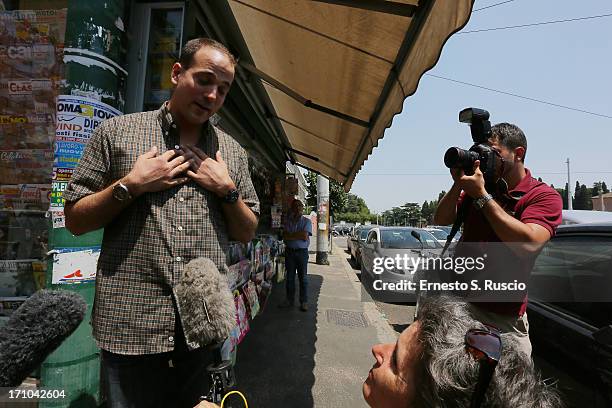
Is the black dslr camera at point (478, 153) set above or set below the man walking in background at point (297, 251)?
above

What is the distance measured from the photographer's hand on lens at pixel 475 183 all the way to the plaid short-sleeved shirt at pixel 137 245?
53.8 inches

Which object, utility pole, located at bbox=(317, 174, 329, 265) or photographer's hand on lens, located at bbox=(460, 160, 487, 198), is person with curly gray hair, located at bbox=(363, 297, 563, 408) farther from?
utility pole, located at bbox=(317, 174, 329, 265)

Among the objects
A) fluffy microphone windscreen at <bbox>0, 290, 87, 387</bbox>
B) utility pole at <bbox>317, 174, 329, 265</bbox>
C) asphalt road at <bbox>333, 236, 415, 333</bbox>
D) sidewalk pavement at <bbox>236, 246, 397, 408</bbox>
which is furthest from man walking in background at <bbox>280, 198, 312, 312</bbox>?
utility pole at <bbox>317, 174, 329, 265</bbox>

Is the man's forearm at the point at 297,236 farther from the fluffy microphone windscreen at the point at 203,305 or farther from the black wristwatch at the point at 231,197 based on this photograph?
the fluffy microphone windscreen at the point at 203,305

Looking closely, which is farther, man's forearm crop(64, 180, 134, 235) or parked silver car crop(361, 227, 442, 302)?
parked silver car crop(361, 227, 442, 302)

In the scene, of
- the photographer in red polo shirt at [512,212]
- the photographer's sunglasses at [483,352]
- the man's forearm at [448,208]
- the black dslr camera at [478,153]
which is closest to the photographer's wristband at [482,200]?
the photographer in red polo shirt at [512,212]

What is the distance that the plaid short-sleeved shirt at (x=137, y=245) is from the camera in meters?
1.27

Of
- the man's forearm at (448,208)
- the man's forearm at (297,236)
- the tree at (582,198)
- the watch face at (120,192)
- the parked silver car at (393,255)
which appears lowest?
the parked silver car at (393,255)

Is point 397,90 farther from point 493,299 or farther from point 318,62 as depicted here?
point 493,299

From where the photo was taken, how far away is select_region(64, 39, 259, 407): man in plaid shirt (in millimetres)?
1259

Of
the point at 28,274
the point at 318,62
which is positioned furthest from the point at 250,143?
the point at 28,274

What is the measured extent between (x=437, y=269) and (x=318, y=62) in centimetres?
225

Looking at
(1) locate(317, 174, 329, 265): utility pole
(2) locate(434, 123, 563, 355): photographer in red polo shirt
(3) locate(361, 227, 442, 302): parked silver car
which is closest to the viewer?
(2) locate(434, 123, 563, 355): photographer in red polo shirt

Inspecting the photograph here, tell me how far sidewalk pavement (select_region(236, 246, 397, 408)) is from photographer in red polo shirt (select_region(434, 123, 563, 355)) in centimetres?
187
